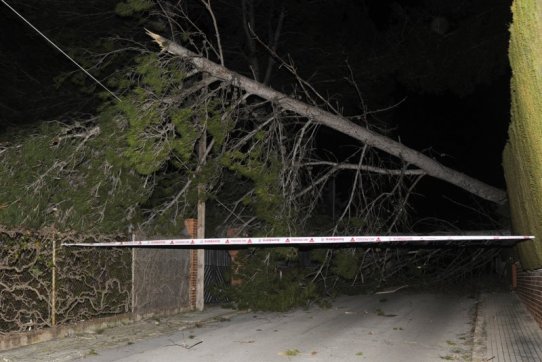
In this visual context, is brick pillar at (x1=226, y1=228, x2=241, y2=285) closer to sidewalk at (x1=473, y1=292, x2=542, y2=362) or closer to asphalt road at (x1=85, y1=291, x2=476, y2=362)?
asphalt road at (x1=85, y1=291, x2=476, y2=362)

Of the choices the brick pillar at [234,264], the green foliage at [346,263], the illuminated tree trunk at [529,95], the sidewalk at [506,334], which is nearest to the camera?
the illuminated tree trunk at [529,95]

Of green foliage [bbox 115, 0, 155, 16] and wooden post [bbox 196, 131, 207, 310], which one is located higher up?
green foliage [bbox 115, 0, 155, 16]

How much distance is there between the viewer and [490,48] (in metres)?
16.8

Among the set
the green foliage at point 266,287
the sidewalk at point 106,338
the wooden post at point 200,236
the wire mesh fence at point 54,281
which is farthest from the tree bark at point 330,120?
the sidewalk at point 106,338

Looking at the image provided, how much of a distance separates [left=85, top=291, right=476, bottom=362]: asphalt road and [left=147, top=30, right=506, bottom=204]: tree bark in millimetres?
3811

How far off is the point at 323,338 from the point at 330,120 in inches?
255

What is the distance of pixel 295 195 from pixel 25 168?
6232 mm

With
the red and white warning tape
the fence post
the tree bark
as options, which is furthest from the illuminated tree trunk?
the fence post

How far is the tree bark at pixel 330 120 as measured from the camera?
13602 mm

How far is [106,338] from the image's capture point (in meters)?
10.0

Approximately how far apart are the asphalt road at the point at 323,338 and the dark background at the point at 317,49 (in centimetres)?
494

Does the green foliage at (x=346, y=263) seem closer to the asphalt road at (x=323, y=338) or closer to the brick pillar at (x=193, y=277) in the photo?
the asphalt road at (x=323, y=338)

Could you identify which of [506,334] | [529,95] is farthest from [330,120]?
[529,95]

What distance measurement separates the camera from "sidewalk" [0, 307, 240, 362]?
8.44 metres
